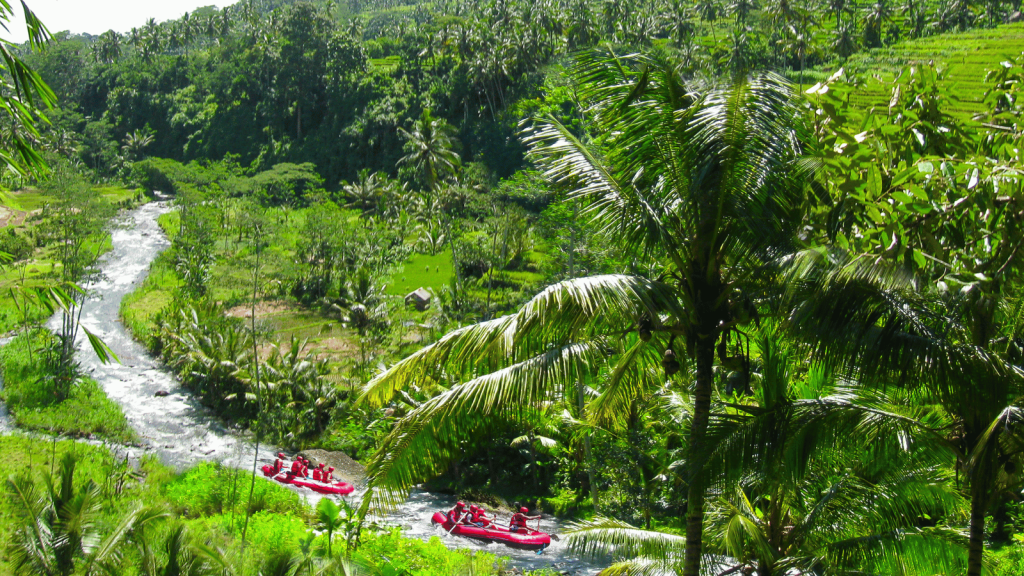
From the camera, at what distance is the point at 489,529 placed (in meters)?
16.5

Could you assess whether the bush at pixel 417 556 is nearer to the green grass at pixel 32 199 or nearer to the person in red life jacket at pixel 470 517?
the person in red life jacket at pixel 470 517

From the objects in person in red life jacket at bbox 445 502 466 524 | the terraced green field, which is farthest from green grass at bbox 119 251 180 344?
the terraced green field

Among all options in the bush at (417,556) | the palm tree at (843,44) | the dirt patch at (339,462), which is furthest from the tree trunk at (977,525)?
the palm tree at (843,44)

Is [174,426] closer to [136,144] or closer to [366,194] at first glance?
[366,194]

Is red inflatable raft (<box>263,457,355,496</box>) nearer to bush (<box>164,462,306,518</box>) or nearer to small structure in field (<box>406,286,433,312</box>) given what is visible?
bush (<box>164,462,306,518</box>)

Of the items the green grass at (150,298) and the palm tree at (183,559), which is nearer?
the palm tree at (183,559)

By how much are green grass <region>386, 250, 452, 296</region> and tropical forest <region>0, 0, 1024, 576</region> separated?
228 millimetres

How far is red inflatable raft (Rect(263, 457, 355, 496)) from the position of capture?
1900 centimetres

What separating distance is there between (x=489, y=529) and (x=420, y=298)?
16.7 metres

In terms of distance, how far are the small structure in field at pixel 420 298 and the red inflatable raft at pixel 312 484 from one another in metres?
13.0

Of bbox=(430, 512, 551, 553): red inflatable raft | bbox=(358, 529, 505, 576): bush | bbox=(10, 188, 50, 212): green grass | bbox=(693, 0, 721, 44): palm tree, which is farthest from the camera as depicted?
bbox=(693, 0, 721, 44): palm tree

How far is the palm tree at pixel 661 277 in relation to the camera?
5098 millimetres

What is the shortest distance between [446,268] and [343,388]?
12.7m

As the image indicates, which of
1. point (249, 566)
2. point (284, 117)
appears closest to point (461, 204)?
point (284, 117)
